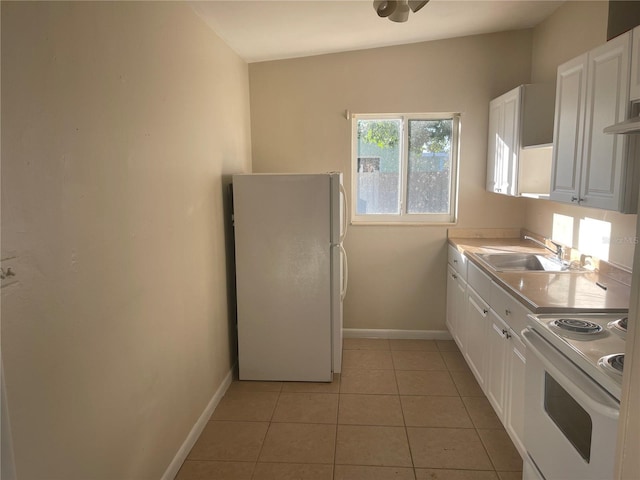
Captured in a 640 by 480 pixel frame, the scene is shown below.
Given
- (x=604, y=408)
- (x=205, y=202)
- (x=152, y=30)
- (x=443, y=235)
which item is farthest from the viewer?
(x=443, y=235)

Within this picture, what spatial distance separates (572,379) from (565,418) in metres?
0.20

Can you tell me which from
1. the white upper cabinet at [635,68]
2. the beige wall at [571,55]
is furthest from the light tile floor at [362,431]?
the white upper cabinet at [635,68]

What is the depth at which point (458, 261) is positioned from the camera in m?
3.55

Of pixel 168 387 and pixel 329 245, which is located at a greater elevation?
pixel 329 245

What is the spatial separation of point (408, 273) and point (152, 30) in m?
2.89

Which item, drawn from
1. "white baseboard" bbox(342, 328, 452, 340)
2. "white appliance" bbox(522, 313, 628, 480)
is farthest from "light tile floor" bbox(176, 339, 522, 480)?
"white appliance" bbox(522, 313, 628, 480)

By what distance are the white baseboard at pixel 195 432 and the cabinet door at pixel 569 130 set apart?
2.46 metres

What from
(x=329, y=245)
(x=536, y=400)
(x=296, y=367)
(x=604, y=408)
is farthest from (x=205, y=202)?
(x=604, y=408)

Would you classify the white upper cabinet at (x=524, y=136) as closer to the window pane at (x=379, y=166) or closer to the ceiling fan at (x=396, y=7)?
the window pane at (x=379, y=166)

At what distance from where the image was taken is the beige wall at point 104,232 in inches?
48.4

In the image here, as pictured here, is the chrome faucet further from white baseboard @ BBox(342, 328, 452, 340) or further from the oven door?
the oven door

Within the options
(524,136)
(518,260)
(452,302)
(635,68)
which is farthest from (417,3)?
(452,302)

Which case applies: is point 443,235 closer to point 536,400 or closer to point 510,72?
point 510,72

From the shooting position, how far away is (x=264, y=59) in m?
3.80
